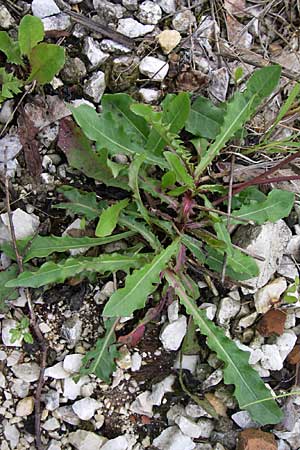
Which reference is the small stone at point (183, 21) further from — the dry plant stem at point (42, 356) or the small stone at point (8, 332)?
the small stone at point (8, 332)

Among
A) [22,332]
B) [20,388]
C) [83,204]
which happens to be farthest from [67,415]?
[83,204]

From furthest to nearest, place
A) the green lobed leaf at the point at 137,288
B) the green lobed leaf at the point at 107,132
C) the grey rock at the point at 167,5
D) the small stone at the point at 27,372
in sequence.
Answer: the grey rock at the point at 167,5
the small stone at the point at 27,372
the green lobed leaf at the point at 107,132
the green lobed leaf at the point at 137,288

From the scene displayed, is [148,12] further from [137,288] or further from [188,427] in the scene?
[188,427]

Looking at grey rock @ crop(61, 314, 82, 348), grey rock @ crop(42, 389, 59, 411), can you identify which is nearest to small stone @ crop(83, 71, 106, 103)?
grey rock @ crop(61, 314, 82, 348)

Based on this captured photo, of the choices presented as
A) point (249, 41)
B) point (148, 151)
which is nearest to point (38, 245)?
point (148, 151)

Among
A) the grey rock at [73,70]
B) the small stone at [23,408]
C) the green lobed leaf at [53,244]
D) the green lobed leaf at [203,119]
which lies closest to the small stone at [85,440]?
the small stone at [23,408]

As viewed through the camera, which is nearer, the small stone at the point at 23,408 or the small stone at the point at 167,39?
the small stone at the point at 23,408
